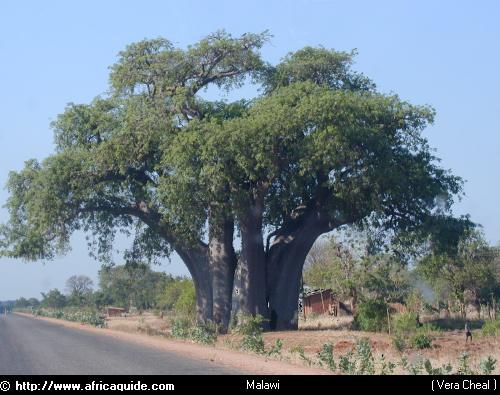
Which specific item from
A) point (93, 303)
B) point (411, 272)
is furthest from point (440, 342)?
point (93, 303)

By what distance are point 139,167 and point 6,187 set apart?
5995mm

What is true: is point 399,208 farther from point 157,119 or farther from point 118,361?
point 118,361

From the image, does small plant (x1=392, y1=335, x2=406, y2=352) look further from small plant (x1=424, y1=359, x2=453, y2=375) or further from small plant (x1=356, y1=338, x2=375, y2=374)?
small plant (x1=424, y1=359, x2=453, y2=375)

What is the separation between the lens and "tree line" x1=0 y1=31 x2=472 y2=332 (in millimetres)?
27850

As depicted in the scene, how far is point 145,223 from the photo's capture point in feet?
119

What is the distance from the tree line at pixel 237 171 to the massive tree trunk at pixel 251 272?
0.19 ft

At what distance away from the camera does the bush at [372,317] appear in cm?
3036

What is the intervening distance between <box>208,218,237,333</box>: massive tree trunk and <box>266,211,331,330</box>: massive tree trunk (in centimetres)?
167

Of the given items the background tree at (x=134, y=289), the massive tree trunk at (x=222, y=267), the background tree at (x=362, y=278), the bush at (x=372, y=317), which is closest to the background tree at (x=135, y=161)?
the massive tree trunk at (x=222, y=267)

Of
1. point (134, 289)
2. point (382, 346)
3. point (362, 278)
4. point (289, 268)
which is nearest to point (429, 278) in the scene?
point (362, 278)

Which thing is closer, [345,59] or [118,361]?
[118,361]

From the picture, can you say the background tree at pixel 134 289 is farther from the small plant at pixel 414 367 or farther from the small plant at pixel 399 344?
the small plant at pixel 414 367

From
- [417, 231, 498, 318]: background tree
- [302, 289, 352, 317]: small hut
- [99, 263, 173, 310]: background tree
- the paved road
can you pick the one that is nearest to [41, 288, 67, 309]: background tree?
[99, 263, 173, 310]: background tree

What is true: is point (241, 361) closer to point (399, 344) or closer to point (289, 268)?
point (399, 344)
